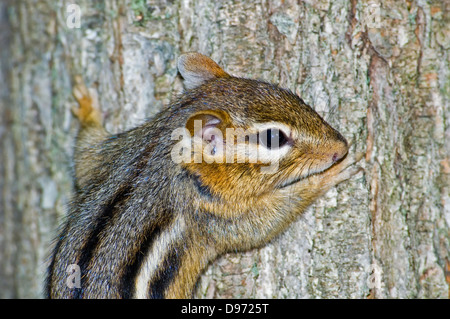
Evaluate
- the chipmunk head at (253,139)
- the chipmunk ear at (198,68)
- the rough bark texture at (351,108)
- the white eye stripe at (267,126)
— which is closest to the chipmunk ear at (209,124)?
A: the chipmunk head at (253,139)

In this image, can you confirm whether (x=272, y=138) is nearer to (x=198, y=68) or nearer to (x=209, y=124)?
(x=209, y=124)

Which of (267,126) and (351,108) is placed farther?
(351,108)

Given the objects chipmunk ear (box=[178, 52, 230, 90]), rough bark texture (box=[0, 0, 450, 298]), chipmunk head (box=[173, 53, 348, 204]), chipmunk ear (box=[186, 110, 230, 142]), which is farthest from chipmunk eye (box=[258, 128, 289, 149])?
chipmunk ear (box=[178, 52, 230, 90])

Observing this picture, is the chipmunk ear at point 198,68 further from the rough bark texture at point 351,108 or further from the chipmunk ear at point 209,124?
the chipmunk ear at point 209,124

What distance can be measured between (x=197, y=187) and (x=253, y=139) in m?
0.50

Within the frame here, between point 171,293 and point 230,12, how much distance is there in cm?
196

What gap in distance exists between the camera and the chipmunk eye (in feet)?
10.0

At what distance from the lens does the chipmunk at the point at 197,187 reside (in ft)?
9.98

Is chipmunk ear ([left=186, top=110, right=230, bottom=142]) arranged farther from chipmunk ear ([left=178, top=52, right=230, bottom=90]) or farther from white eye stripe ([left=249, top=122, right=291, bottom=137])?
chipmunk ear ([left=178, top=52, right=230, bottom=90])

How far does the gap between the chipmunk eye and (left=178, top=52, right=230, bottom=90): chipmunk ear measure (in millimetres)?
631

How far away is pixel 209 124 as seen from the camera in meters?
3.01

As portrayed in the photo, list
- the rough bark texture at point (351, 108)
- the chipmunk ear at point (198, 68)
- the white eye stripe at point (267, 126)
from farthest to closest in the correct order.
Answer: the chipmunk ear at point (198, 68) → the rough bark texture at point (351, 108) → the white eye stripe at point (267, 126)

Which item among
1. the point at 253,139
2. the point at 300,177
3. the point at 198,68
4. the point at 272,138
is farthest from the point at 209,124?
the point at 300,177
